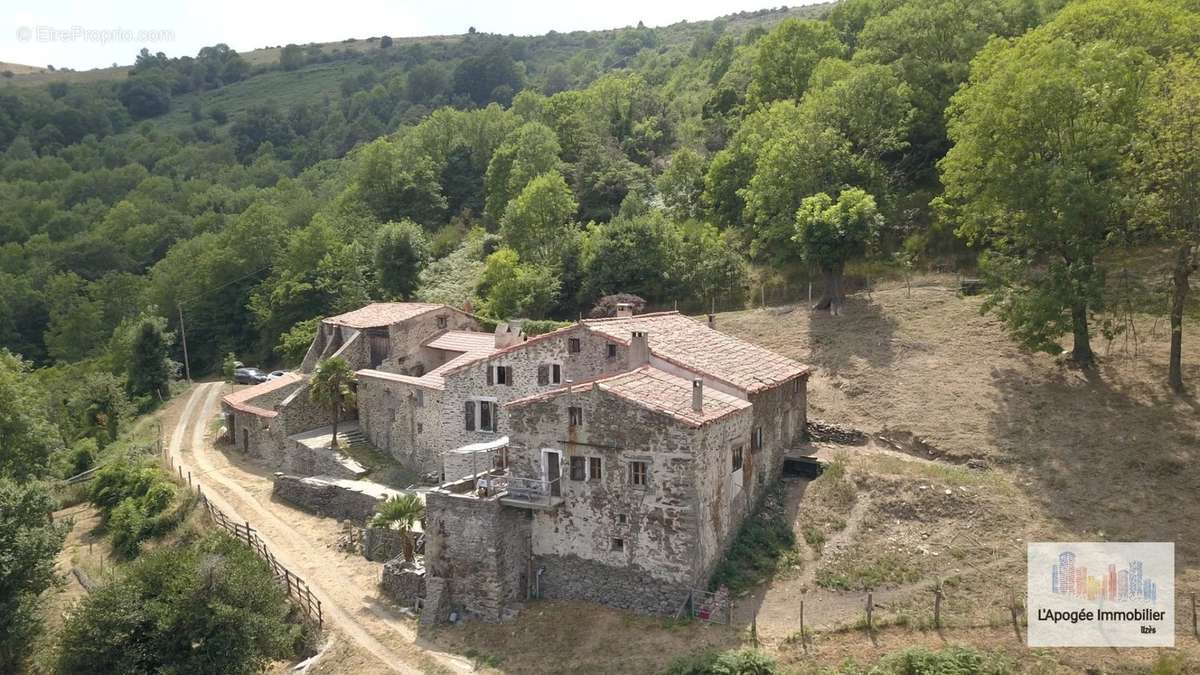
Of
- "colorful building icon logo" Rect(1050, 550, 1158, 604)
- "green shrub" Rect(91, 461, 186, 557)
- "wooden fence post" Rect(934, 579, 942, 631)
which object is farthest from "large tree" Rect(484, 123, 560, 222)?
"colorful building icon logo" Rect(1050, 550, 1158, 604)

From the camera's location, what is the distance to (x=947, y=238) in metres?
53.1

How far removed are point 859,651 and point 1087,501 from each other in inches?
433

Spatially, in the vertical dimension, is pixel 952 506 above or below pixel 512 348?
below

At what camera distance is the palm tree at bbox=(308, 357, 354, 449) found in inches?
1825

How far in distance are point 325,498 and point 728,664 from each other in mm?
22862

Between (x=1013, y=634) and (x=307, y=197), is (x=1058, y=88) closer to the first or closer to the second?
(x=1013, y=634)

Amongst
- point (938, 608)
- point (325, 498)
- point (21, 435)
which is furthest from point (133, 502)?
point (938, 608)

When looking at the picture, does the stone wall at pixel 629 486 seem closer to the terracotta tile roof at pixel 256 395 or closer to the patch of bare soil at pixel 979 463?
the patch of bare soil at pixel 979 463

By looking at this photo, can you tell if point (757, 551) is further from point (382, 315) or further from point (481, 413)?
point (382, 315)

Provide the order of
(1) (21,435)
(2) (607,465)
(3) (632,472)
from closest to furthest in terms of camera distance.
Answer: (3) (632,472) < (2) (607,465) < (1) (21,435)

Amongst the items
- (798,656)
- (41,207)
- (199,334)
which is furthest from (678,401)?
(41,207)

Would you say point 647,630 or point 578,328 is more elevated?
point 578,328

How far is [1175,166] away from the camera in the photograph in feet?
117

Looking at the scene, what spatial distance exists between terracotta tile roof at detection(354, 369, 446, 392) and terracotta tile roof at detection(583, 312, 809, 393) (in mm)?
8252
